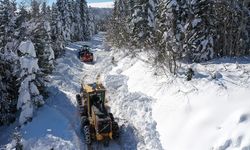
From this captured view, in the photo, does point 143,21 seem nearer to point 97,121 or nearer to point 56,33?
point 56,33

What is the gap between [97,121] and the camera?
1905 cm

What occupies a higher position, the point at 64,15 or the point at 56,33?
the point at 64,15

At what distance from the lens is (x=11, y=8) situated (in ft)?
95.8

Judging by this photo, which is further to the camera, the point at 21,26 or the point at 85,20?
the point at 85,20

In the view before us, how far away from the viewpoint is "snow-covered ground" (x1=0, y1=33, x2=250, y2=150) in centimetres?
1597

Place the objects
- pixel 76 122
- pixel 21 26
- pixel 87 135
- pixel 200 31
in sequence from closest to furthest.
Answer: pixel 87 135
pixel 76 122
pixel 200 31
pixel 21 26

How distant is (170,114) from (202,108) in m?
2.03

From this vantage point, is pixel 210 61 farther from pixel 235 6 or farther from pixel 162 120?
pixel 162 120

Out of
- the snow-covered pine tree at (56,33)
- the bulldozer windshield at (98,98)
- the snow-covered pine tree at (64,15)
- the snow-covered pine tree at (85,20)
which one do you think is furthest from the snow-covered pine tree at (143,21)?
the snow-covered pine tree at (85,20)

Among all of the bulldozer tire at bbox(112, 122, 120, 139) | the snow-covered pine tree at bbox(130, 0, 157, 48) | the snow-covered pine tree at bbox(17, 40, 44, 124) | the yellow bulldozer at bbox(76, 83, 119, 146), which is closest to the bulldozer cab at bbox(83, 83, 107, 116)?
the yellow bulldozer at bbox(76, 83, 119, 146)

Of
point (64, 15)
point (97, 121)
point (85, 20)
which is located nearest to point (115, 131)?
point (97, 121)

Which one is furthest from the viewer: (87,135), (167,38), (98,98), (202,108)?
(167,38)

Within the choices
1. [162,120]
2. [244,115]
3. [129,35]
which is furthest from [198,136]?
[129,35]

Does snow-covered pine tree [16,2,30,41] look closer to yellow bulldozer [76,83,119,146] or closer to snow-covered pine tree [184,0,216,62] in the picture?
yellow bulldozer [76,83,119,146]
